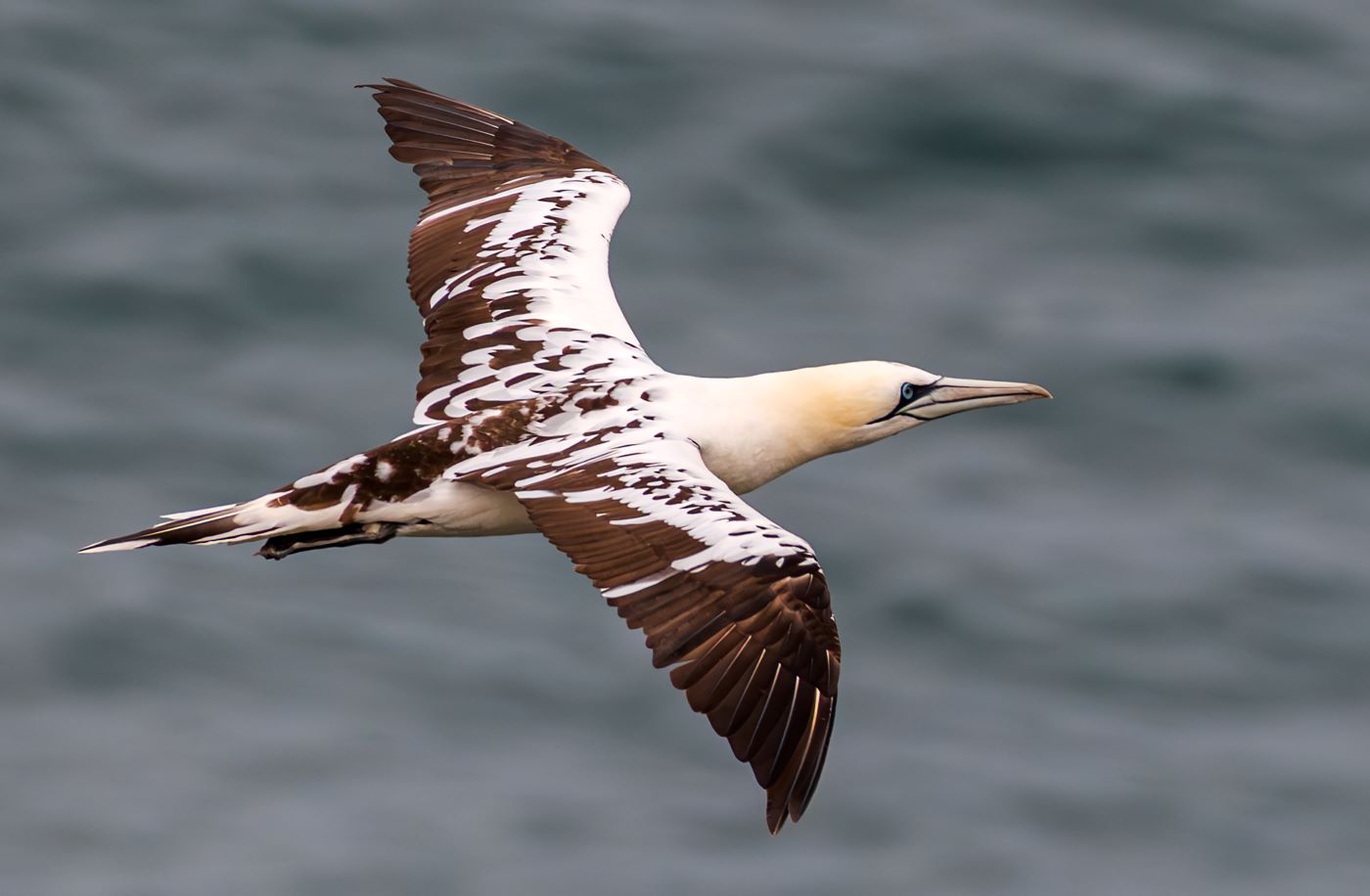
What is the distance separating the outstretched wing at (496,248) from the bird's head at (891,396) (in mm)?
1000

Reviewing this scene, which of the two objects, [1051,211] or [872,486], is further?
[1051,211]

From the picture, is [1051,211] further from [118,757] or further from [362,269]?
[118,757]

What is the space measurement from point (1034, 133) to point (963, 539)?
3.96 m

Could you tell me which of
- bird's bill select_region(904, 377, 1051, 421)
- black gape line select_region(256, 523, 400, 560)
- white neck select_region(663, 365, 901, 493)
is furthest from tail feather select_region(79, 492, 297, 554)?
bird's bill select_region(904, 377, 1051, 421)

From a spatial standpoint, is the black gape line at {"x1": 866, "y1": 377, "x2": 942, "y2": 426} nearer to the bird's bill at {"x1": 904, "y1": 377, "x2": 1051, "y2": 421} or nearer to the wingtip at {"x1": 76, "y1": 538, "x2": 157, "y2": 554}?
the bird's bill at {"x1": 904, "y1": 377, "x2": 1051, "y2": 421}

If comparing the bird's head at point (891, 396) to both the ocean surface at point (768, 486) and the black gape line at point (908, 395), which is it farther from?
the ocean surface at point (768, 486)

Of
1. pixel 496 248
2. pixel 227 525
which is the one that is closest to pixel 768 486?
pixel 496 248

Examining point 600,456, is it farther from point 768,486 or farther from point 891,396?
point 768,486

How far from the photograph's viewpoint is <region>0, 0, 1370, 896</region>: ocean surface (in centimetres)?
1641

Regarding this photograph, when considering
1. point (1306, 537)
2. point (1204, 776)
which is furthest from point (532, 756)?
point (1306, 537)

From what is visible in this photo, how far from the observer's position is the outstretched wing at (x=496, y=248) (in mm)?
11547

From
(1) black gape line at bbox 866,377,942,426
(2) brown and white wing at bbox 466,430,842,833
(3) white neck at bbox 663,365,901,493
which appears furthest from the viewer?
(1) black gape line at bbox 866,377,942,426

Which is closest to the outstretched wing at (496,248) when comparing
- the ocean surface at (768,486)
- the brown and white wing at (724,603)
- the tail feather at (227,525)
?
the tail feather at (227,525)

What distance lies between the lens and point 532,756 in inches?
654
